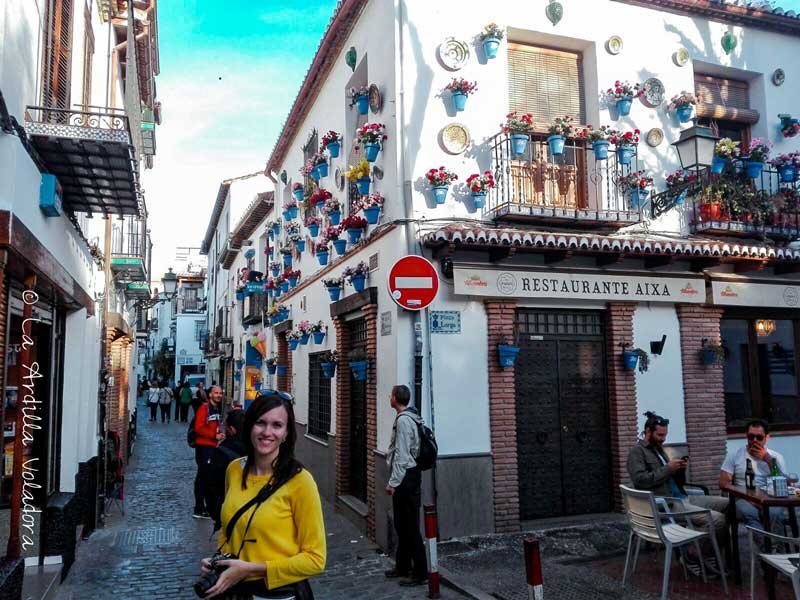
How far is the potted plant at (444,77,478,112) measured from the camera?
8.80 meters

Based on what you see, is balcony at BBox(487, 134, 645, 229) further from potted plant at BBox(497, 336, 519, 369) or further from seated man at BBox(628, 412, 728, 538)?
seated man at BBox(628, 412, 728, 538)

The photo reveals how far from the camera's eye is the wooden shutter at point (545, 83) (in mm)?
9648

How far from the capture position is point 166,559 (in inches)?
318

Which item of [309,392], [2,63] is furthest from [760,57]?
[2,63]

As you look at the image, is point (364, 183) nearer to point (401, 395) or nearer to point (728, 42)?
point (401, 395)

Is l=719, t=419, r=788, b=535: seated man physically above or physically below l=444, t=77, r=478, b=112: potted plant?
below

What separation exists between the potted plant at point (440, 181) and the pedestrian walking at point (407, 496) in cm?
296

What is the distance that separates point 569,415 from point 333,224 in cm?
516

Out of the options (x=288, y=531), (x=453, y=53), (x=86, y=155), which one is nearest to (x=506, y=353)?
(x=453, y=53)

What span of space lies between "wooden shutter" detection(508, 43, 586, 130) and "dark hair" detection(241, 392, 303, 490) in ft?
24.4

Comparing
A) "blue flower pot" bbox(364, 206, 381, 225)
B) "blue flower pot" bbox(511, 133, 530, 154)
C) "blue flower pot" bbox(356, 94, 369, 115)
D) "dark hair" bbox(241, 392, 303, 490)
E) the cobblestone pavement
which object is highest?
"blue flower pot" bbox(356, 94, 369, 115)

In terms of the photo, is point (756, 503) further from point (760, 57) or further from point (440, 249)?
point (760, 57)

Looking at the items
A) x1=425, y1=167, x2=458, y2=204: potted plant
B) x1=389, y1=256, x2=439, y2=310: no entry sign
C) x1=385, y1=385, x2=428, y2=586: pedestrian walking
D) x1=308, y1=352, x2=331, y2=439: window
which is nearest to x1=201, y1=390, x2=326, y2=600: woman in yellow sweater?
x1=385, y1=385, x2=428, y2=586: pedestrian walking

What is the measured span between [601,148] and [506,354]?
10.5 feet
